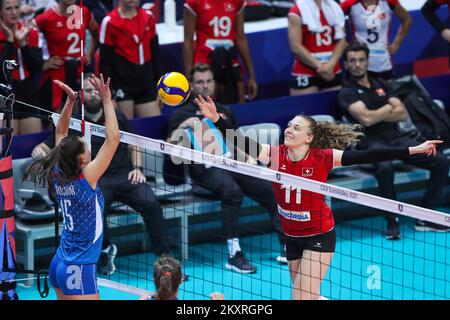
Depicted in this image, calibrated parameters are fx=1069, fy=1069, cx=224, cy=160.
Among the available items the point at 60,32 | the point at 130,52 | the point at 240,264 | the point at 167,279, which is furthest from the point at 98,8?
the point at 167,279

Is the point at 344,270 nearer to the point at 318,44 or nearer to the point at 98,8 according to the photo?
the point at 318,44

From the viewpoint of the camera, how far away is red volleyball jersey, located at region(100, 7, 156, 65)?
1177 centimetres

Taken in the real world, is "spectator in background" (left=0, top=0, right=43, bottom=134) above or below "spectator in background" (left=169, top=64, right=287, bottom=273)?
above

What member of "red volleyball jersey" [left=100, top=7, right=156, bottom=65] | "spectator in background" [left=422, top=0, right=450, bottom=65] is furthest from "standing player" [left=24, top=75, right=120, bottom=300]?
"spectator in background" [left=422, top=0, right=450, bottom=65]

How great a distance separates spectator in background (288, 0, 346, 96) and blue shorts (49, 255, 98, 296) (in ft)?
17.5

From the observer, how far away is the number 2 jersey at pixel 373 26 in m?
12.8

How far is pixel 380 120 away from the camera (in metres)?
11.9

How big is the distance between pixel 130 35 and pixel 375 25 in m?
3.01

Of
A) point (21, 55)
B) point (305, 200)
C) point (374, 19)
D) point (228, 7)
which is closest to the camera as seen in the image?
point (305, 200)

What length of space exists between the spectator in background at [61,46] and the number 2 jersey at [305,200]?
3.73m

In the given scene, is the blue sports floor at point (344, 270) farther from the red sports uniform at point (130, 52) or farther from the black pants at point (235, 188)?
the red sports uniform at point (130, 52)

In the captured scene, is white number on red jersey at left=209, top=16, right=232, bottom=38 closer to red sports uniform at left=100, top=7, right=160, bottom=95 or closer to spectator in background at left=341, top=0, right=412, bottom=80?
red sports uniform at left=100, top=7, right=160, bottom=95

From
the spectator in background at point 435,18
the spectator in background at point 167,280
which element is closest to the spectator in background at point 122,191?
the spectator in background at point 167,280
